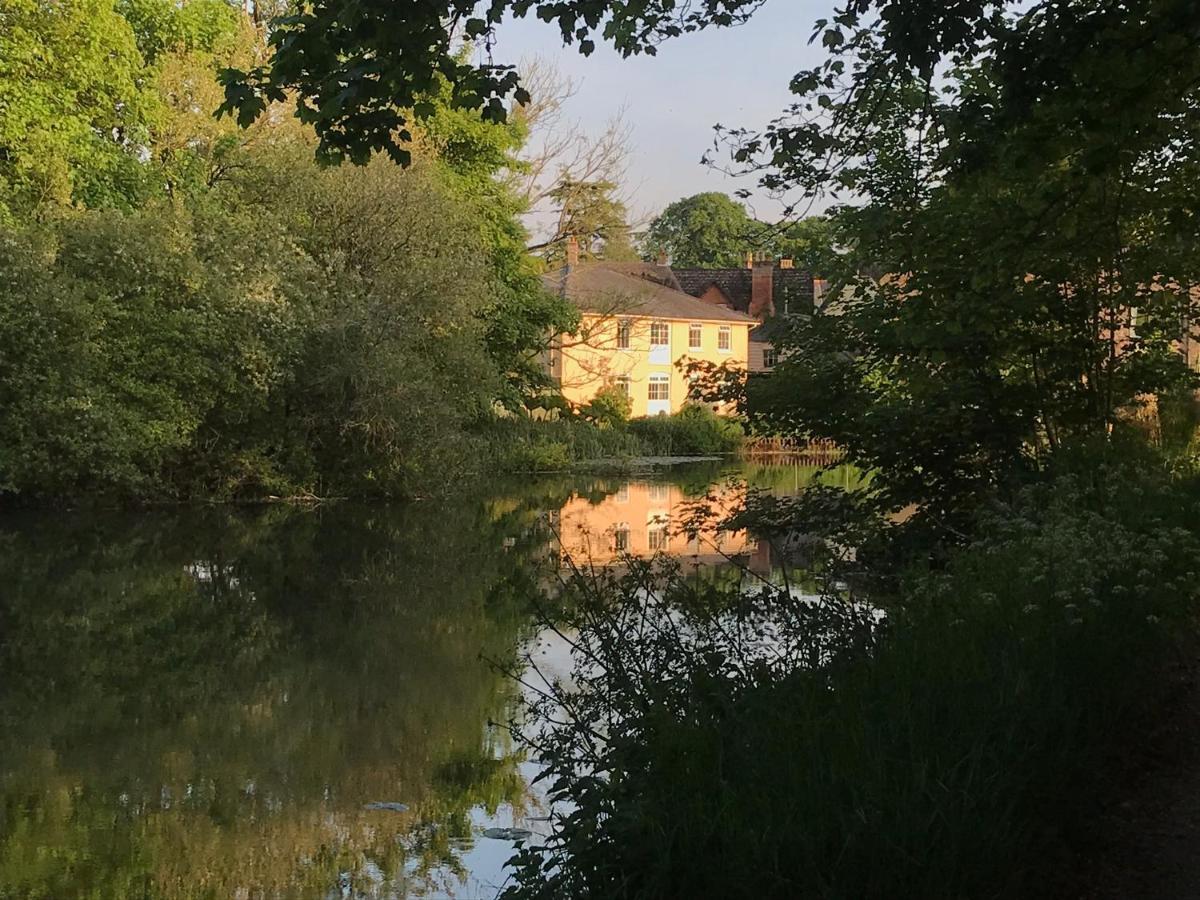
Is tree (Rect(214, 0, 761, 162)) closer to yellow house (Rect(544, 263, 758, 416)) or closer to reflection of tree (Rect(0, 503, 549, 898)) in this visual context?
reflection of tree (Rect(0, 503, 549, 898))

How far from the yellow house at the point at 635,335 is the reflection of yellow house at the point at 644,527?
15750 millimetres

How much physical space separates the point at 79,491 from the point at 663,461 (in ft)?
72.3

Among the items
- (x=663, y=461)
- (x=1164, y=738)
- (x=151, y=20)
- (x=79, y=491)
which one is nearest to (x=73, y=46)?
(x=151, y=20)

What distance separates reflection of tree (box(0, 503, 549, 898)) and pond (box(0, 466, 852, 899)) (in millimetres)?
25

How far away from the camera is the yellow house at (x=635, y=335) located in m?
50.3

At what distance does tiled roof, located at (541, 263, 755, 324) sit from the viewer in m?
49.5

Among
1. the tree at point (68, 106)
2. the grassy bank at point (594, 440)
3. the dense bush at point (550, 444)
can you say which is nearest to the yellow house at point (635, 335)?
the grassy bank at point (594, 440)

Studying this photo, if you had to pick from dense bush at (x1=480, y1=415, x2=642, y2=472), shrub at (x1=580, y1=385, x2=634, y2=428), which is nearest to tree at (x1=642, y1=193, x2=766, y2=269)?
shrub at (x1=580, y1=385, x2=634, y2=428)

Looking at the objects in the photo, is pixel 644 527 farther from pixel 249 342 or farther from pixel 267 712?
pixel 267 712

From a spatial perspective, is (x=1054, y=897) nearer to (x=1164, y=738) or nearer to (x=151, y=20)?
(x=1164, y=738)

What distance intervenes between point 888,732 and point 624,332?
4897 centimetres

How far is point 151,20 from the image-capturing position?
36.2 m

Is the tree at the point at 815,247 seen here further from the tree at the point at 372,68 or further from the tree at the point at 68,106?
the tree at the point at 68,106

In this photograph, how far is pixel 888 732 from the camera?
17.1ft
